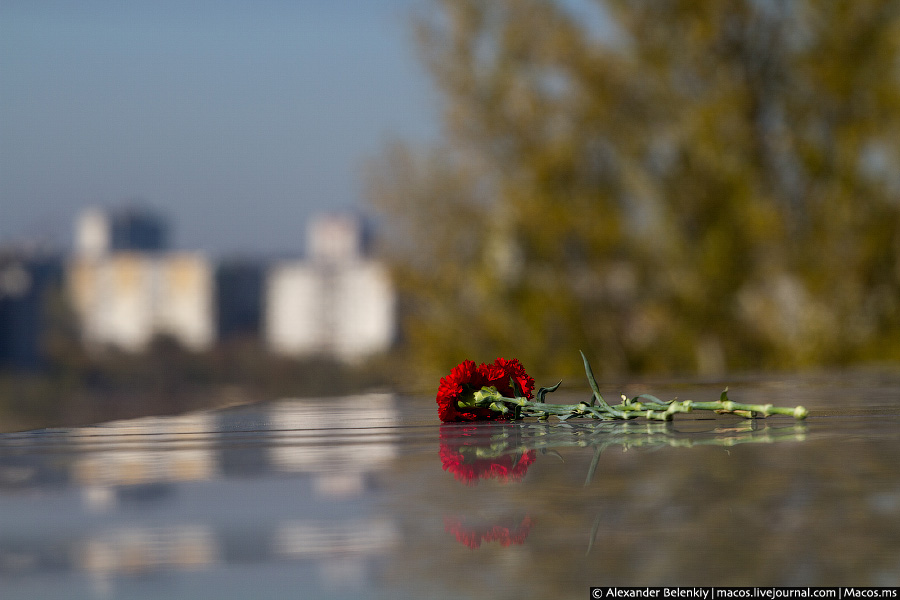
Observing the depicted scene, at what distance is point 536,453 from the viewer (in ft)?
2.86

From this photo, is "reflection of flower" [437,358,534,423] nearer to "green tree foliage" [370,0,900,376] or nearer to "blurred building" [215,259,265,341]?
"green tree foliage" [370,0,900,376]

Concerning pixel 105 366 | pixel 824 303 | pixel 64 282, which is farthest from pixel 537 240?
pixel 64 282

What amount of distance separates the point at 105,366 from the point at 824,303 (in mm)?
27207

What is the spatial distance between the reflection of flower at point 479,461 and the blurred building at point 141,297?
32.3 meters

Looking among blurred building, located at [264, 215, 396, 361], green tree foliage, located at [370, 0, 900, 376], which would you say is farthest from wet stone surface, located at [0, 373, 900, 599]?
blurred building, located at [264, 215, 396, 361]

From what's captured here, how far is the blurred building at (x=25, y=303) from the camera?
33406 millimetres

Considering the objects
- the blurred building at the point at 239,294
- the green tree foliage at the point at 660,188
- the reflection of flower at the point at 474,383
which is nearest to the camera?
the reflection of flower at the point at 474,383

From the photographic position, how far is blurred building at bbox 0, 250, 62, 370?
3341 cm

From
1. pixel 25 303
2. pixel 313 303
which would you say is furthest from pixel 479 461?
pixel 25 303

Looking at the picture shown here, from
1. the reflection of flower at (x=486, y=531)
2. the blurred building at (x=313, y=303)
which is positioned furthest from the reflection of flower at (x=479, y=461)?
the blurred building at (x=313, y=303)

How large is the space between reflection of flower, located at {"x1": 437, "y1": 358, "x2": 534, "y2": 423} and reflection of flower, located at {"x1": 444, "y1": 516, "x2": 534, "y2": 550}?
508mm

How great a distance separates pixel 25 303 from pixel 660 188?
110 feet

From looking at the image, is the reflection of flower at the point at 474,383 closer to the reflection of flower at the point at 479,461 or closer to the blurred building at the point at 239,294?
the reflection of flower at the point at 479,461

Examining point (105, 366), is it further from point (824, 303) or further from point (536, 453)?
point (536, 453)
